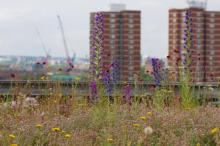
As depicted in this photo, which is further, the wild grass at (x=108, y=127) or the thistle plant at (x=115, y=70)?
the thistle plant at (x=115, y=70)

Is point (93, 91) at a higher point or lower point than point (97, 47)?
lower

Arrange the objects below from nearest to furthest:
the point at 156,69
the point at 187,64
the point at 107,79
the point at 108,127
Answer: the point at 108,127, the point at 107,79, the point at 156,69, the point at 187,64

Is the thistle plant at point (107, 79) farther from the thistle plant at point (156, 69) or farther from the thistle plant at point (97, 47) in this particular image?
the thistle plant at point (156, 69)

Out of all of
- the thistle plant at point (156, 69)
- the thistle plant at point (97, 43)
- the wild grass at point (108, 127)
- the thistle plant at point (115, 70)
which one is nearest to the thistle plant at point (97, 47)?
the thistle plant at point (97, 43)

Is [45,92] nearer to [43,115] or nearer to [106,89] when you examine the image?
[106,89]

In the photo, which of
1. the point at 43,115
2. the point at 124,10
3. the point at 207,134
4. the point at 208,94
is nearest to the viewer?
the point at 207,134

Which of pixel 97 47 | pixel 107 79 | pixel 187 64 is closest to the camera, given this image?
pixel 97 47

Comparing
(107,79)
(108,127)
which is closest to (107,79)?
(107,79)

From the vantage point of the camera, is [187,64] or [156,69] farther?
[187,64]

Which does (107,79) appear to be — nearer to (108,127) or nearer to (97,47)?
(97,47)

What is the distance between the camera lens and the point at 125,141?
22.0 ft

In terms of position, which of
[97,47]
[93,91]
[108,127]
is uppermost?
[97,47]

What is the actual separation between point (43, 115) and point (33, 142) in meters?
1.65

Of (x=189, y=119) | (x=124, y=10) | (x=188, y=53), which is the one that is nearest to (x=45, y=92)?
(x=188, y=53)
